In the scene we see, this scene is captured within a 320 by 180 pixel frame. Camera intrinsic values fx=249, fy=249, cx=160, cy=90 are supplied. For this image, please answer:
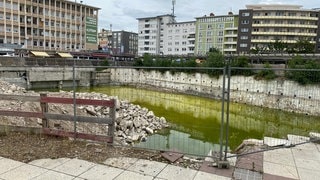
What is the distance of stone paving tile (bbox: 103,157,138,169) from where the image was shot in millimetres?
4527

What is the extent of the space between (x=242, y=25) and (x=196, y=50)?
57.1 feet

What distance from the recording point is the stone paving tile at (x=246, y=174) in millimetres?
4125

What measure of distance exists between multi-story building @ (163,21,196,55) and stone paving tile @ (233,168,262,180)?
78.7 m

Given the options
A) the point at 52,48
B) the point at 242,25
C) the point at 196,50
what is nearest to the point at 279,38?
the point at 242,25

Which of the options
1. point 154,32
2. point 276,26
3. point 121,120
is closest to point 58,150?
point 121,120

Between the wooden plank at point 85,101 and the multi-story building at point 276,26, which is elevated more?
the multi-story building at point 276,26

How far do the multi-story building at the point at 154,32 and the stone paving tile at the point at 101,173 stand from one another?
88.1m

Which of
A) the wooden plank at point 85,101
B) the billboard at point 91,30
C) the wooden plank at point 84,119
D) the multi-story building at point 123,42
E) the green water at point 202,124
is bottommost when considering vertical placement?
the green water at point 202,124

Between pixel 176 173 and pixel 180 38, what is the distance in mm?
85044

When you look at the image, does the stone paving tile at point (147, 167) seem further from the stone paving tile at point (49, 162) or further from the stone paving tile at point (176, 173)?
the stone paving tile at point (49, 162)

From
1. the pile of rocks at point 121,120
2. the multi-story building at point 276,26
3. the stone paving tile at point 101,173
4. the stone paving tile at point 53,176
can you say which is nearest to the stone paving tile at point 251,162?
the stone paving tile at point 101,173

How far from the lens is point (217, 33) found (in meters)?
73.9

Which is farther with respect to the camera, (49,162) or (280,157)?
(280,157)

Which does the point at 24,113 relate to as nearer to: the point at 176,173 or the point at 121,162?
the point at 121,162
